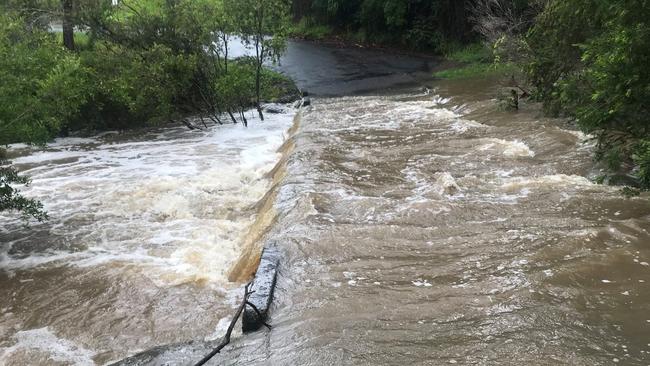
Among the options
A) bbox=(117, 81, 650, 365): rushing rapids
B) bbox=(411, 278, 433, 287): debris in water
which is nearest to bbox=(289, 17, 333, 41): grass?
bbox=(117, 81, 650, 365): rushing rapids

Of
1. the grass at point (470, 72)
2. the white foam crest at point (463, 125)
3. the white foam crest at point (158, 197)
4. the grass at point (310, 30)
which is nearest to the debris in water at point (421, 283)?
the white foam crest at point (158, 197)

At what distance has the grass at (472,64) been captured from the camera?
2016 centimetres

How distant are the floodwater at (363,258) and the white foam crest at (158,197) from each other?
0.16 feet

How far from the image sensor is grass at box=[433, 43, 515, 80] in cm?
2016

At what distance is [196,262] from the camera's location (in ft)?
22.7

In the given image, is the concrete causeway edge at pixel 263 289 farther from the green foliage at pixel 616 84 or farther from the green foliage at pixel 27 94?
the green foliage at pixel 27 94

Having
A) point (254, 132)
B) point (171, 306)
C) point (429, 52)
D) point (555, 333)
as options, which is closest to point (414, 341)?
point (555, 333)

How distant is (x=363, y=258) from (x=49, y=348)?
10.5 ft

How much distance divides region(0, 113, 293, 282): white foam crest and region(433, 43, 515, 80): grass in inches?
337

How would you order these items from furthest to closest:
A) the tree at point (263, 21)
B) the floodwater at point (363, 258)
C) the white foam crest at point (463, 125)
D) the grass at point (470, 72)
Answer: the grass at point (470, 72), the tree at point (263, 21), the white foam crest at point (463, 125), the floodwater at point (363, 258)

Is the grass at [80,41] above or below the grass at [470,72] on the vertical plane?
above

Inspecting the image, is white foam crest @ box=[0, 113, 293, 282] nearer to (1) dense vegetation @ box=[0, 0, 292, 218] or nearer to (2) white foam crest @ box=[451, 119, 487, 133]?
(1) dense vegetation @ box=[0, 0, 292, 218]

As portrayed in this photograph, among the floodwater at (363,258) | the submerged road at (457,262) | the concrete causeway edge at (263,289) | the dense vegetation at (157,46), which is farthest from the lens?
the dense vegetation at (157,46)

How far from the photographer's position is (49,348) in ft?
17.2
